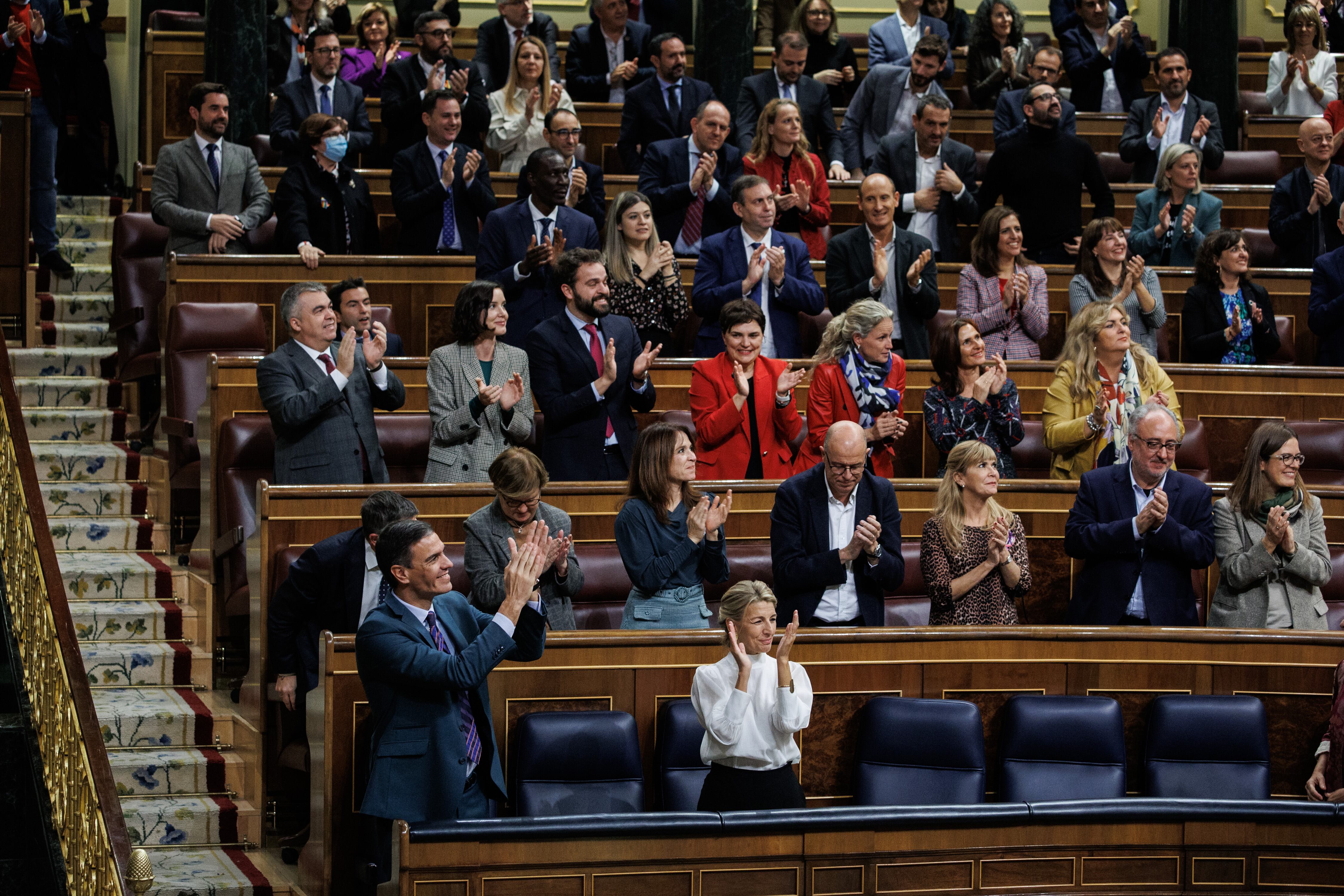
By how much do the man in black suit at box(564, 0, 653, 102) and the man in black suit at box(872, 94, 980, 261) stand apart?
1.76 metres

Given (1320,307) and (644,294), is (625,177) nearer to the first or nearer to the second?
(644,294)

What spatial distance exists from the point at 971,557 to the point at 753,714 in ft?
3.34

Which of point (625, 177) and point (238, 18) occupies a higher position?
point (238, 18)

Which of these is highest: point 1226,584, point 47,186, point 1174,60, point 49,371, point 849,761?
point 1174,60

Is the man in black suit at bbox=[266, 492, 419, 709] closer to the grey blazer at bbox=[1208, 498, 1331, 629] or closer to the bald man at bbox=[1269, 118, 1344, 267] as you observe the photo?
the grey blazer at bbox=[1208, 498, 1331, 629]

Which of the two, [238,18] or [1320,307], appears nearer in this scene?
[1320,307]

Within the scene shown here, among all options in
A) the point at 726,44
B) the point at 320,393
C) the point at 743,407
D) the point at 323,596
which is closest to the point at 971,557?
the point at 743,407

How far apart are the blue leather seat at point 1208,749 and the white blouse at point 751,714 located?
1054 mm

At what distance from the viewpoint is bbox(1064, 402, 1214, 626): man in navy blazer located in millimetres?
4395

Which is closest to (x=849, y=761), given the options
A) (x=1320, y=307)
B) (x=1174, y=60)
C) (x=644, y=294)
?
(x=644, y=294)

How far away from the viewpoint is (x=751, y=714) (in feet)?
11.5

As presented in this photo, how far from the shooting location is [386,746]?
11.3 ft

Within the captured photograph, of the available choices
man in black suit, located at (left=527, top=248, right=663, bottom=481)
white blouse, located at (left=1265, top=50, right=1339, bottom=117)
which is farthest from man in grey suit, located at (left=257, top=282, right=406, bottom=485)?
white blouse, located at (left=1265, top=50, right=1339, bottom=117)

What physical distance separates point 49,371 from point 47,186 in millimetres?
872
